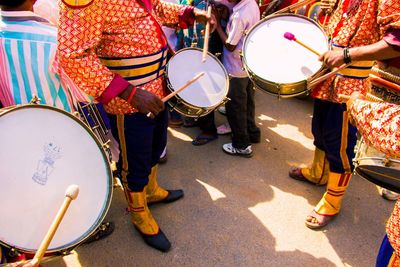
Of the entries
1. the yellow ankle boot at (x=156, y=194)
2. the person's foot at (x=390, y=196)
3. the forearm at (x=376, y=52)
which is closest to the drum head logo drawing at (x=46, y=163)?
the yellow ankle boot at (x=156, y=194)

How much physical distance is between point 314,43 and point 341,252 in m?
1.44

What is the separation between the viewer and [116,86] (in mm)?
1766

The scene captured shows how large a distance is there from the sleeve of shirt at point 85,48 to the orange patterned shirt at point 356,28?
138cm

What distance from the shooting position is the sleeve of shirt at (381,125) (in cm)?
118

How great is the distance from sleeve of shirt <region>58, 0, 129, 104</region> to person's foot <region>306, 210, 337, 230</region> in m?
1.72

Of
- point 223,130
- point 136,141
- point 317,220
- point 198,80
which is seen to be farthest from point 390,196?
point 136,141

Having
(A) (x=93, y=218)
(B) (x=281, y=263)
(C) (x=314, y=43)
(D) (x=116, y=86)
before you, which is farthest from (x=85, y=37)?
(B) (x=281, y=263)

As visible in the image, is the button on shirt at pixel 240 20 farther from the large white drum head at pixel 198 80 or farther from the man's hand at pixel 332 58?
the man's hand at pixel 332 58

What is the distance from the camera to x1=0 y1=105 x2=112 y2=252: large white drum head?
4.45 feet

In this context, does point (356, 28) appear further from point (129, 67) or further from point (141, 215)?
point (141, 215)

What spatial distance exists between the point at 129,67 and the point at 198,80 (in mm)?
689

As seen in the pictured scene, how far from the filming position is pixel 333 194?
102 inches

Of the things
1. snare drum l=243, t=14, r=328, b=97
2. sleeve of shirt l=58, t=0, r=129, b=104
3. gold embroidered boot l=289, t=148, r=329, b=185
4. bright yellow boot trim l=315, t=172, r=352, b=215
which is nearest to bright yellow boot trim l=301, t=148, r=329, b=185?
gold embroidered boot l=289, t=148, r=329, b=185

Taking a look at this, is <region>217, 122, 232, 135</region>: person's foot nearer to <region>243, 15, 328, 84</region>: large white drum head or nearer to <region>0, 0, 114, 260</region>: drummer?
<region>243, 15, 328, 84</region>: large white drum head
